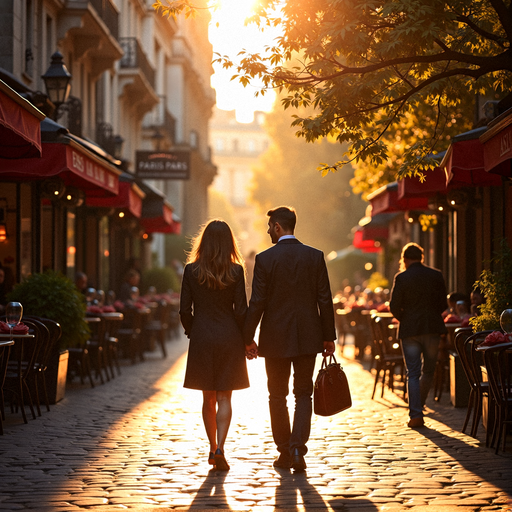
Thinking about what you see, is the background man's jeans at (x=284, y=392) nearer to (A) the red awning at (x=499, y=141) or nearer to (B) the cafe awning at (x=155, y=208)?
(A) the red awning at (x=499, y=141)

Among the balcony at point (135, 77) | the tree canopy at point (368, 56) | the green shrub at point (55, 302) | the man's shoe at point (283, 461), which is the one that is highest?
the balcony at point (135, 77)

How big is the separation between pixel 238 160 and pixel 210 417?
110 meters

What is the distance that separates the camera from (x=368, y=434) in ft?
31.9

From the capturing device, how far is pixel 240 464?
7.95 m

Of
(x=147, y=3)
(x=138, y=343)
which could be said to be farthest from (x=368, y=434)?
(x=147, y=3)

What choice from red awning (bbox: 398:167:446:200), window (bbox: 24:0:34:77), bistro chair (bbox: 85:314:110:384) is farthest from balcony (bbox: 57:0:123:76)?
red awning (bbox: 398:167:446:200)

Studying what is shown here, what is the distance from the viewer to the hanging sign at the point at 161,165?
27.9 metres

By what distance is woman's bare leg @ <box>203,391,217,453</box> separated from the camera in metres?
7.80

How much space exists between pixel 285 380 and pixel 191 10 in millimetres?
4713

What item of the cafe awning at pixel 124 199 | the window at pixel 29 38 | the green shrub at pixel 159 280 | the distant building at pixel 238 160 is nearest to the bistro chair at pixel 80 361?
the cafe awning at pixel 124 199

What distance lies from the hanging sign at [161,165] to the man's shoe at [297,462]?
20.6m

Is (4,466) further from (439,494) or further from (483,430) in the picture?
(483,430)

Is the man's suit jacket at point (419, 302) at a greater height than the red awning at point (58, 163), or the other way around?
the red awning at point (58, 163)

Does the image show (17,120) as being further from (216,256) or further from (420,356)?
(420,356)
